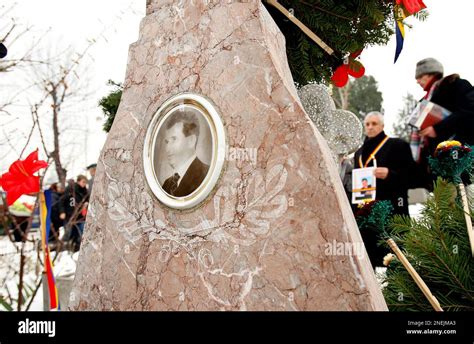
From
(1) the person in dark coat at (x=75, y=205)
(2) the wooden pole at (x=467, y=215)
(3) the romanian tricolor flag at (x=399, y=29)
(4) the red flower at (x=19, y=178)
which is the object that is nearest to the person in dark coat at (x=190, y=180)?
(4) the red flower at (x=19, y=178)

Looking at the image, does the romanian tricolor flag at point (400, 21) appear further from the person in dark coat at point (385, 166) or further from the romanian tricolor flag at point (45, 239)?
the romanian tricolor flag at point (45, 239)

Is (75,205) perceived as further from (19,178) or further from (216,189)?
(216,189)

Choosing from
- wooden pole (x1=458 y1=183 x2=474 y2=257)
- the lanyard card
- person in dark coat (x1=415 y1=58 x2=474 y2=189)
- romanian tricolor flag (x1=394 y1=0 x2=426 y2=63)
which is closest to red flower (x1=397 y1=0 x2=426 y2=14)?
romanian tricolor flag (x1=394 y1=0 x2=426 y2=63)

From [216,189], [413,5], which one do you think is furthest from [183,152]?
[413,5]

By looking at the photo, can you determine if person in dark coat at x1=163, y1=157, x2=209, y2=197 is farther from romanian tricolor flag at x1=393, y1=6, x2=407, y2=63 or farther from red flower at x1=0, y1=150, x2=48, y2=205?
romanian tricolor flag at x1=393, y1=6, x2=407, y2=63

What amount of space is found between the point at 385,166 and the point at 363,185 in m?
0.36

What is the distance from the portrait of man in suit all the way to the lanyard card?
1.57m

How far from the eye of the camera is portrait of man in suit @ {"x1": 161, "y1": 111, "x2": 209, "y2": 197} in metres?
1.87

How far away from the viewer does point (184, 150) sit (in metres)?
1.91

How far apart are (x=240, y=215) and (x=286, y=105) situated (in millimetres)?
502

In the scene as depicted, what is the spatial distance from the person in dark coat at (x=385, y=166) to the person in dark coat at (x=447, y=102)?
21cm

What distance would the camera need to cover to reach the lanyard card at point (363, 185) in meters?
3.03
